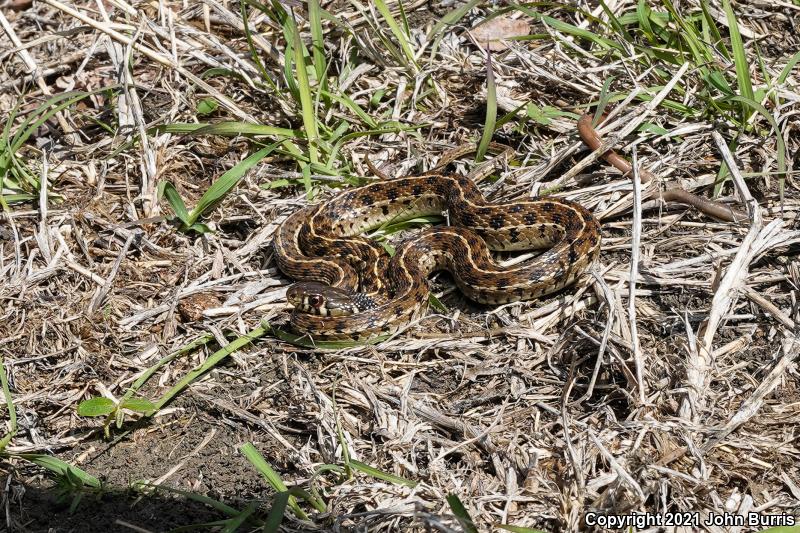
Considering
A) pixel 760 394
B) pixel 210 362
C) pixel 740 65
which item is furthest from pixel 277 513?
pixel 740 65

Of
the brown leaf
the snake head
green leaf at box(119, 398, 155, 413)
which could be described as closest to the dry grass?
green leaf at box(119, 398, 155, 413)

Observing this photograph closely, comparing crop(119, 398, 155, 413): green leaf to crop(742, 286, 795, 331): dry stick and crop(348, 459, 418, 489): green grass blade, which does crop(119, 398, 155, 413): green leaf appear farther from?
crop(742, 286, 795, 331): dry stick

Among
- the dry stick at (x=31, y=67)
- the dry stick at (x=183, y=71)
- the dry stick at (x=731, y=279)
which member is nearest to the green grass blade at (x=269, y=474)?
the dry stick at (x=731, y=279)

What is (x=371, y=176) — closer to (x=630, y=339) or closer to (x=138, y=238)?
(x=138, y=238)

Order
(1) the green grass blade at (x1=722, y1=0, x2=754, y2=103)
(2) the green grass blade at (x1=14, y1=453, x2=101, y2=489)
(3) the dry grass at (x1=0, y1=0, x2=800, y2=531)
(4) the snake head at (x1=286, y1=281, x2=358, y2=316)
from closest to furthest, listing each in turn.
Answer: (3) the dry grass at (x1=0, y1=0, x2=800, y2=531) < (2) the green grass blade at (x1=14, y1=453, x2=101, y2=489) < (4) the snake head at (x1=286, y1=281, x2=358, y2=316) < (1) the green grass blade at (x1=722, y1=0, x2=754, y2=103)

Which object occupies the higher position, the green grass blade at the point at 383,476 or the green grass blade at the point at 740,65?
the green grass blade at the point at 740,65

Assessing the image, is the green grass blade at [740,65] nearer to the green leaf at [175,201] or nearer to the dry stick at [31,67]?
the green leaf at [175,201]

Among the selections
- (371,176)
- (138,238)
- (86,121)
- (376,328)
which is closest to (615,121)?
(371,176)
